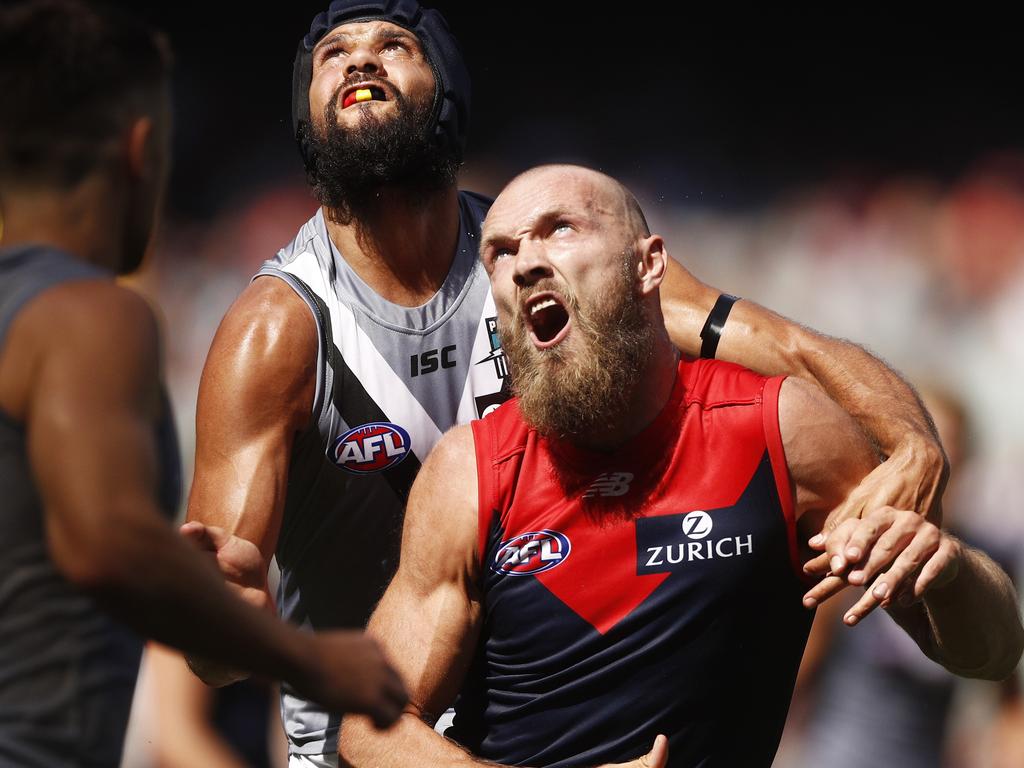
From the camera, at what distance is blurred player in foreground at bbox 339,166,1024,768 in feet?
10.5

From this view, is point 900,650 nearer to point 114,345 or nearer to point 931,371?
point 931,371

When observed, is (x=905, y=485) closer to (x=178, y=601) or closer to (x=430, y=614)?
(x=430, y=614)

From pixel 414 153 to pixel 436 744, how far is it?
172cm

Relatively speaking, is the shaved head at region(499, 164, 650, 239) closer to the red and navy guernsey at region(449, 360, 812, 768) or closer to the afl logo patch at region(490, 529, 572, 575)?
the red and navy guernsey at region(449, 360, 812, 768)

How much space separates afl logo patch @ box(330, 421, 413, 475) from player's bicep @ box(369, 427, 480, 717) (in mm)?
559

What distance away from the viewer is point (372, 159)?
13.1 feet

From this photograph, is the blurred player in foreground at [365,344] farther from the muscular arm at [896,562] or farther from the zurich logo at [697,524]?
the zurich logo at [697,524]

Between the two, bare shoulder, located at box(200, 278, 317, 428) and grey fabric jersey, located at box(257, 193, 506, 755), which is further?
grey fabric jersey, located at box(257, 193, 506, 755)

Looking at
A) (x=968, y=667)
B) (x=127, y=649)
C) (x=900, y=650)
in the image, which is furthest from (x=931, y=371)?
(x=127, y=649)

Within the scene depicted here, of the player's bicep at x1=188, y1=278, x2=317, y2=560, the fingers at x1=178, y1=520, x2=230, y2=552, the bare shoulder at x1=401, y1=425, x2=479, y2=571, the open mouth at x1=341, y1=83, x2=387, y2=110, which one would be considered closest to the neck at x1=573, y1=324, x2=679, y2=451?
the bare shoulder at x1=401, y1=425, x2=479, y2=571

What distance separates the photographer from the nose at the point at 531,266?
3410mm

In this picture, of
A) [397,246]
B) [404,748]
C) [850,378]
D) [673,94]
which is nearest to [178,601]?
[404,748]

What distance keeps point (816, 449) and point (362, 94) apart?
1676 millimetres

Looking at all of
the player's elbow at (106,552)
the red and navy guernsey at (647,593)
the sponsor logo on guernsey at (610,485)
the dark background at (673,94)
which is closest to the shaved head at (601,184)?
the red and navy guernsey at (647,593)
